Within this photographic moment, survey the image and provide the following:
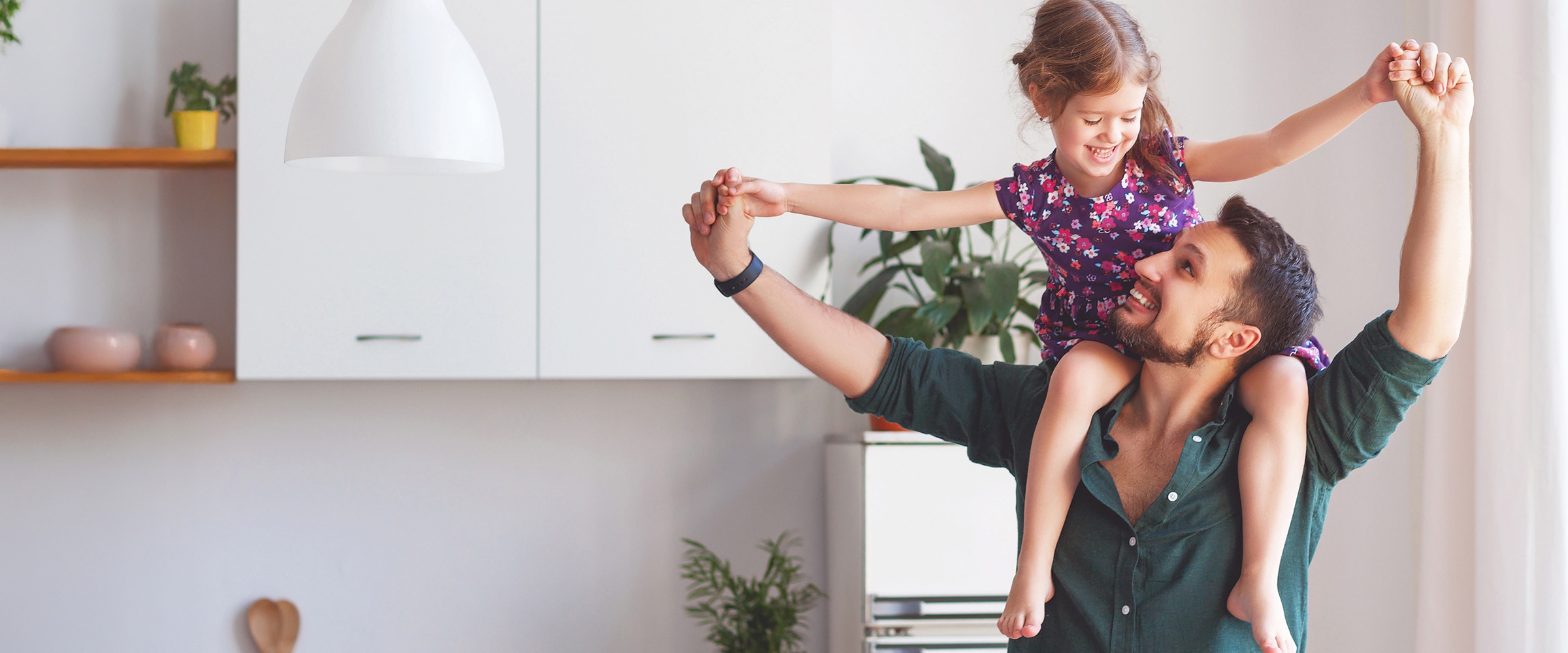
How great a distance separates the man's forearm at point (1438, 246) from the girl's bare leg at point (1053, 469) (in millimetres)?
342

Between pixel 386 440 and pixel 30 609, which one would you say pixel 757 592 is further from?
pixel 30 609

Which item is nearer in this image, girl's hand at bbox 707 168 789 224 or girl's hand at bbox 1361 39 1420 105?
girl's hand at bbox 1361 39 1420 105

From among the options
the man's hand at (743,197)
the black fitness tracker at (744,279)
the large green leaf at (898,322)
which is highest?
the man's hand at (743,197)

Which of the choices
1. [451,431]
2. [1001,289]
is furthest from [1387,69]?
[451,431]

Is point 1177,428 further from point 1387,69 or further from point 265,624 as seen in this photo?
point 265,624

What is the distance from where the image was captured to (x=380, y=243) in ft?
7.77

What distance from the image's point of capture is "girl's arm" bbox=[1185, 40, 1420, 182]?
0.99 metres

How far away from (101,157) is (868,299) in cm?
171

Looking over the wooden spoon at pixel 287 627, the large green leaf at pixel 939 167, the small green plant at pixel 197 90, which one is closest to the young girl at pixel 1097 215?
the large green leaf at pixel 939 167

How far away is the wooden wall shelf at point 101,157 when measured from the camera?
7.86 ft

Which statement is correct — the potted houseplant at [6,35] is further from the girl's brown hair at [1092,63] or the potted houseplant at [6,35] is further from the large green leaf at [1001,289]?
the girl's brown hair at [1092,63]

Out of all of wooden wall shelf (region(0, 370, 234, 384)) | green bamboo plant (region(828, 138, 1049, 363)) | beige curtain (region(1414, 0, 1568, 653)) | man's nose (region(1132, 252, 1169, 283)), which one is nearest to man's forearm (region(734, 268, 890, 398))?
man's nose (region(1132, 252, 1169, 283))

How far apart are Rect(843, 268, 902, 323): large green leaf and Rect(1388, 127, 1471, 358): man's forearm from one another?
1.54 meters

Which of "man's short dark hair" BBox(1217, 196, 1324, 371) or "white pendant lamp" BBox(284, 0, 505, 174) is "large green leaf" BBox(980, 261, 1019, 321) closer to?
"man's short dark hair" BBox(1217, 196, 1324, 371)
